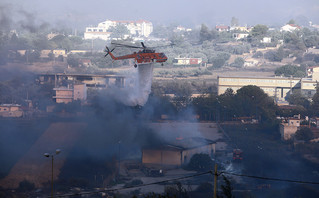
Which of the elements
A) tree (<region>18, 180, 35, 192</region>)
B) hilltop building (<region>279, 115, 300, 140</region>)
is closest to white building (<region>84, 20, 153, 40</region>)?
hilltop building (<region>279, 115, 300, 140</region>)

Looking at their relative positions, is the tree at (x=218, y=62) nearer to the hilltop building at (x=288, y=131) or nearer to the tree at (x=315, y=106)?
the tree at (x=315, y=106)

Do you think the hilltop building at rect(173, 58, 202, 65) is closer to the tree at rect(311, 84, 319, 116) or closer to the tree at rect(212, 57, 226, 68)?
the tree at rect(212, 57, 226, 68)

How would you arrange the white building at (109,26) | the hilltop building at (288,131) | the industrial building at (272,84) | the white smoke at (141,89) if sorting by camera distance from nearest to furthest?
1. the white smoke at (141,89)
2. the hilltop building at (288,131)
3. the industrial building at (272,84)
4. the white building at (109,26)


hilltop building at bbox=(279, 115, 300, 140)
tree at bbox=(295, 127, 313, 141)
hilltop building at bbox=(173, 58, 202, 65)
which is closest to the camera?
tree at bbox=(295, 127, 313, 141)

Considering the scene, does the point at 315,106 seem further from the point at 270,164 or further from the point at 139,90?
the point at 270,164

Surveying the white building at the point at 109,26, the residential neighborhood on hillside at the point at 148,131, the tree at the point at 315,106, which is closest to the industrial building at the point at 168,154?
the residential neighborhood on hillside at the point at 148,131

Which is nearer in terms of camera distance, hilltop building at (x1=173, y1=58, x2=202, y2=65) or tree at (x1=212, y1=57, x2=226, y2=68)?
tree at (x1=212, y1=57, x2=226, y2=68)
